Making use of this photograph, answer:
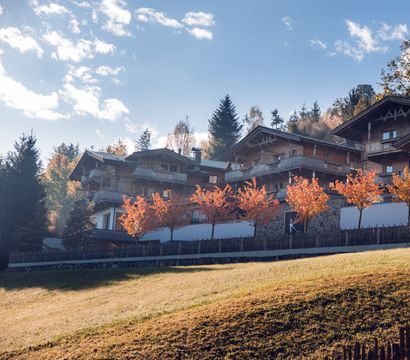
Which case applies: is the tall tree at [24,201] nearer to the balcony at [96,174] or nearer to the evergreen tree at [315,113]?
the balcony at [96,174]

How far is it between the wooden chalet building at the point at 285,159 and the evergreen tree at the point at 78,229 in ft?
52.8

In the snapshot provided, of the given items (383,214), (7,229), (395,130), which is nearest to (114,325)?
(383,214)

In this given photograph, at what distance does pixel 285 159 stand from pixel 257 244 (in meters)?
18.0

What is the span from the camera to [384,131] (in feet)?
165

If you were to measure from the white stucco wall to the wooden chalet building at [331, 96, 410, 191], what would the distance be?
659 cm

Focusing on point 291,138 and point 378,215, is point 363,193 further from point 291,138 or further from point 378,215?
point 291,138

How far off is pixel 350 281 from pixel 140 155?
4932cm

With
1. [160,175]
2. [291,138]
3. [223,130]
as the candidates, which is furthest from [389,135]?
[223,130]

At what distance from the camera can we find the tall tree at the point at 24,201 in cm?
5812

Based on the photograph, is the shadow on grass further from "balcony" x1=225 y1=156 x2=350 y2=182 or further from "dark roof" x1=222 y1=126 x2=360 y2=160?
"dark roof" x1=222 y1=126 x2=360 y2=160

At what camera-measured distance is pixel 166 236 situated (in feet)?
184

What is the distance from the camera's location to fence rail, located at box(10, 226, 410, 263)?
32.9 metres

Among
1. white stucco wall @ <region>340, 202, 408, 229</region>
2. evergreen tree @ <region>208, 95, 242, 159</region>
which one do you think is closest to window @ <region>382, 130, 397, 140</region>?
white stucco wall @ <region>340, 202, 408, 229</region>

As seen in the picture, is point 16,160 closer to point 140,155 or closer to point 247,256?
point 140,155
